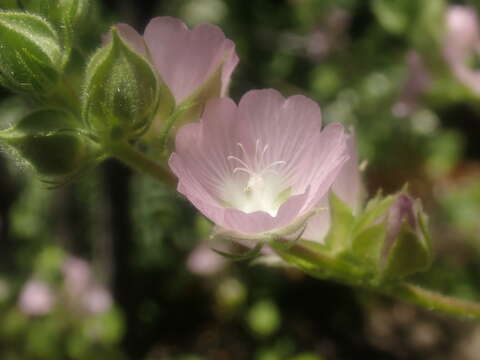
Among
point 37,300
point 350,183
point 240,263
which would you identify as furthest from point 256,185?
point 240,263

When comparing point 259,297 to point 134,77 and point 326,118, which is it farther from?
point 134,77

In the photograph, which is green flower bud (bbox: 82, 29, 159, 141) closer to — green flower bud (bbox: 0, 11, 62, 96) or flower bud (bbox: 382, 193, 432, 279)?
green flower bud (bbox: 0, 11, 62, 96)

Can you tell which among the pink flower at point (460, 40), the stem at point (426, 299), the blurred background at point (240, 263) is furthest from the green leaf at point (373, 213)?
the blurred background at point (240, 263)

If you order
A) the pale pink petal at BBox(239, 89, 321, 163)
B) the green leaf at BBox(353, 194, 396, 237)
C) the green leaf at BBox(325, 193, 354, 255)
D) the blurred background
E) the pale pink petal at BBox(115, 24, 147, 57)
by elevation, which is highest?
the pale pink petal at BBox(115, 24, 147, 57)

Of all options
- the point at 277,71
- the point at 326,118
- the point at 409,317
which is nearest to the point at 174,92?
the point at 326,118

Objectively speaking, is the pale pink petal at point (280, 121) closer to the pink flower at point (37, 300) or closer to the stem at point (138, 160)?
the stem at point (138, 160)

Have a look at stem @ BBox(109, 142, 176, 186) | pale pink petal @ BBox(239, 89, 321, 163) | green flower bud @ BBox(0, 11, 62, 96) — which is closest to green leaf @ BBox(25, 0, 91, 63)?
green flower bud @ BBox(0, 11, 62, 96)
